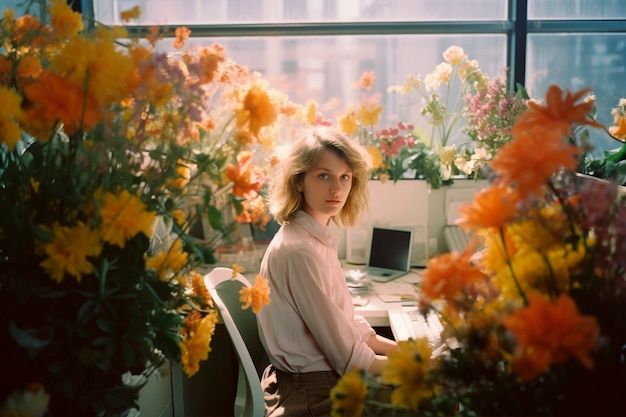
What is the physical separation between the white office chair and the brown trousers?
0.06 meters

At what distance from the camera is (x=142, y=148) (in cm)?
87

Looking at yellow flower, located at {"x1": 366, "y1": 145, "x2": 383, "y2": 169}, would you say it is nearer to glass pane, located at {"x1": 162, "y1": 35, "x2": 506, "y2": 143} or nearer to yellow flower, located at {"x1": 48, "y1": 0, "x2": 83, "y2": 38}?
glass pane, located at {"x1": 162, "y1": 35, "x2": 506, "y2": 143}

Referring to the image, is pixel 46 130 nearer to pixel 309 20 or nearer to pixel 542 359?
pixel 542 359

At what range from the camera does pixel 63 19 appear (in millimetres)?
964

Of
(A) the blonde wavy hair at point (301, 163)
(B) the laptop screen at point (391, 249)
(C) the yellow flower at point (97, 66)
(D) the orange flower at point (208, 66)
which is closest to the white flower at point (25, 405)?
(C) the yellow flower at point (97, 66)

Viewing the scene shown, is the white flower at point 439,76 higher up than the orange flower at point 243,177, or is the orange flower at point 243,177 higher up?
the white flower at point 439,76

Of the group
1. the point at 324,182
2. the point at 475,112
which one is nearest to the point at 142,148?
the point at 324,182

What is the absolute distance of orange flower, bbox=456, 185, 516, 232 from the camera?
69 centimetres

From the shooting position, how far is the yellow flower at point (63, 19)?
959mm

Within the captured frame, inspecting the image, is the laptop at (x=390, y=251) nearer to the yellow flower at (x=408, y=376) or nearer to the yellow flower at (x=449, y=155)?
the yellow flower at (x=449, y=155)

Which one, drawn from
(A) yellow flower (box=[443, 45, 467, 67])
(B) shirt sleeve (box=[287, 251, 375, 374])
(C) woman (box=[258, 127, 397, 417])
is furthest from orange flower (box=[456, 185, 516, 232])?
(A) yellow flower (box=[443, 45, 467, 67])

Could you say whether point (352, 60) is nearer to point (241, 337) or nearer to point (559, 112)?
point (241, 337)

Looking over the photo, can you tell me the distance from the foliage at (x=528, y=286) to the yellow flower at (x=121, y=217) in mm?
343

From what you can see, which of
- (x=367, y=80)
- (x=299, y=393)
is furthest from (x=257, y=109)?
(x=367, y=80)
